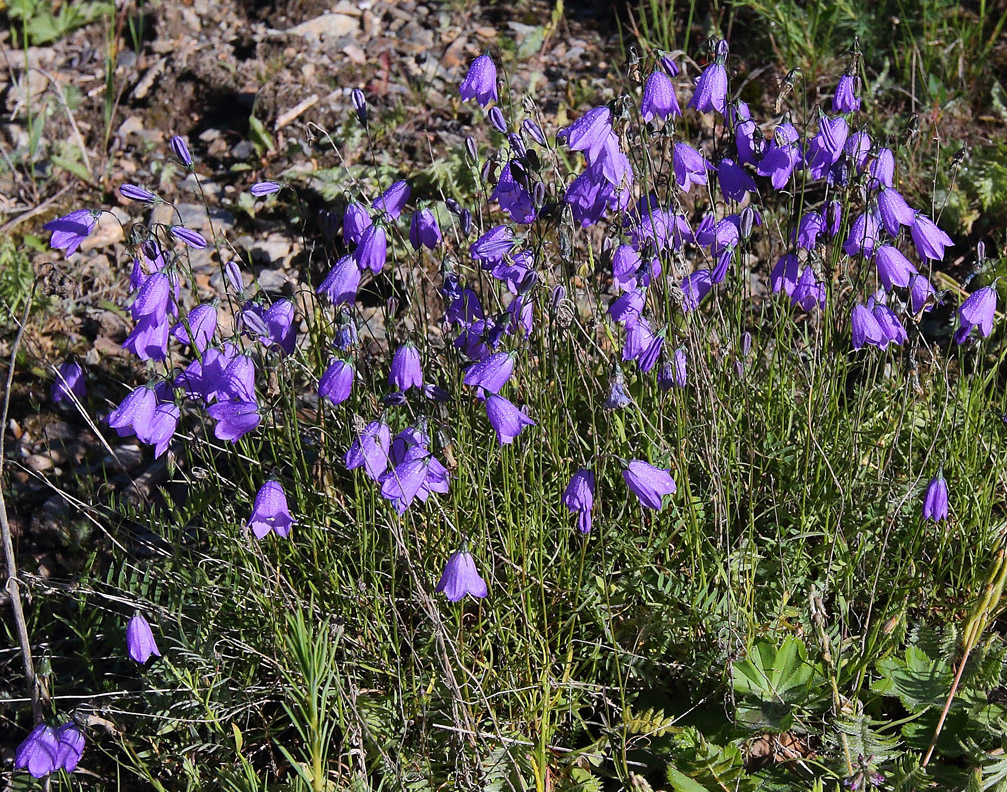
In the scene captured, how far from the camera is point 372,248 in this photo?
7.80ft

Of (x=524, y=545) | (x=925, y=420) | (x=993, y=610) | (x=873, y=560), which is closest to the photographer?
(x=524, y=545)

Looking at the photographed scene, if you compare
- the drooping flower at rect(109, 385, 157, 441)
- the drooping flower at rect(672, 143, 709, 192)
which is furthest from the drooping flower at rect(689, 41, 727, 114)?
the drooping flower at rect(109, 385, 157, 441)

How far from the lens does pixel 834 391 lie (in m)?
2.80

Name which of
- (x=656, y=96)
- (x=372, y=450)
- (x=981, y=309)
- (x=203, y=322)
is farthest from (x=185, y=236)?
(x=981, y=309)

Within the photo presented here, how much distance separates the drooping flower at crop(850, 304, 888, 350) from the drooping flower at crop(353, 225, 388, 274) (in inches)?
46.9

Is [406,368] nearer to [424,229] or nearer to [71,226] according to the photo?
[424,229]

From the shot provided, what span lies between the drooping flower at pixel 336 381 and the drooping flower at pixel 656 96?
2.95 ft

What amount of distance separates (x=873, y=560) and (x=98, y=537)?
2.39 m

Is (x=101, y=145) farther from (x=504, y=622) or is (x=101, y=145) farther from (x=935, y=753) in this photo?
(x=935, y=753)

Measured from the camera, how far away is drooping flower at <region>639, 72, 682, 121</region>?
2.29 m

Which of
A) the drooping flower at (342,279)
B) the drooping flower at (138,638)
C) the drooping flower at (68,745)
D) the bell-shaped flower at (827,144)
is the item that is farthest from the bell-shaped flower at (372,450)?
the bell-shaped flower at (827,144)

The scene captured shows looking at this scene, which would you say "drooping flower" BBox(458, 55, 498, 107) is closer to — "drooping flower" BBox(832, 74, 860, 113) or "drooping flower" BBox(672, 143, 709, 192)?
"drooping flower" BBox(672, 143, 709, 192)

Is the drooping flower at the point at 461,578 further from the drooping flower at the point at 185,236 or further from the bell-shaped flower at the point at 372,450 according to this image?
the drooping flower at the point at 185,236

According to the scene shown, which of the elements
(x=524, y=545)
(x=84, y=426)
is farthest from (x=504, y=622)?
(x=84, y=426)
